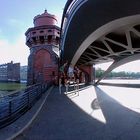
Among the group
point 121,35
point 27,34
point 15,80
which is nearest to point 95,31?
point 121,35

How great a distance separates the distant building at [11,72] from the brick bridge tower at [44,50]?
42.5 meters

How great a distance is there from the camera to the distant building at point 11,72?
283 ft

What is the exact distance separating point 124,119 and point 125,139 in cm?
279

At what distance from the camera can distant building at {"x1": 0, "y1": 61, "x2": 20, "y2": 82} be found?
86.2 meters

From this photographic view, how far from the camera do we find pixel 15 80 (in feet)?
280

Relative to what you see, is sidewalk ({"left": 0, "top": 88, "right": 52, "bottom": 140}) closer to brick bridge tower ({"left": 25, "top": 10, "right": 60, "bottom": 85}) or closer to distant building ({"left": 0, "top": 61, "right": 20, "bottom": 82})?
brick bridge tower ({"left": 25, "top": 10, "right": 60, "bottom": 85})

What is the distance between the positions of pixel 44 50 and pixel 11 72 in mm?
50041

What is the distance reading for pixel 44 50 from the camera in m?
43.3

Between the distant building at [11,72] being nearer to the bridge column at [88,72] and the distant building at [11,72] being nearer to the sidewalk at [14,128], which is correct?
the bridge column at [88,72]

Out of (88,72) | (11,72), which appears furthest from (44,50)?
(11,72)

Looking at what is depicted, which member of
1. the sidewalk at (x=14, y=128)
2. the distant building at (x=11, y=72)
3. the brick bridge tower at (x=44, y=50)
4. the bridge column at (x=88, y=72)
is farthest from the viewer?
the distant building at (x=11, y=72)

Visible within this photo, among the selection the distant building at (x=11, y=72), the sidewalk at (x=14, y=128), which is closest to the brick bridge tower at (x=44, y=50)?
the sidewalk at (x=14, y=128)

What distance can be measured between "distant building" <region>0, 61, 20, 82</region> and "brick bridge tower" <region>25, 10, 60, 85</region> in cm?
4251

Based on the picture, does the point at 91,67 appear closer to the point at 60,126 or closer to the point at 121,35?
the point at 121,35
